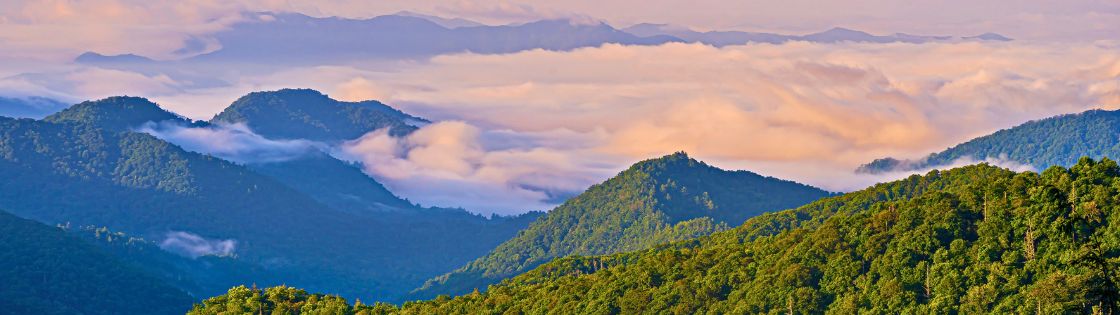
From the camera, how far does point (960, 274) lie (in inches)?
7170

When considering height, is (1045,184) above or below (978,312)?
above

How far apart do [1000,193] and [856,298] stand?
21410 mm

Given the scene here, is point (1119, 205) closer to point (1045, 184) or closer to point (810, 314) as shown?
point (1045, 184)

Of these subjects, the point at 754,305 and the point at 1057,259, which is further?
the point at 754,305

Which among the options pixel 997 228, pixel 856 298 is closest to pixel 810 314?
pixel 856 298

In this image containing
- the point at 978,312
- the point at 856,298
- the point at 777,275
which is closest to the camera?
the point at 978,312

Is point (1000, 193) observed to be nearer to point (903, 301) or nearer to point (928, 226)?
point (928, 226)

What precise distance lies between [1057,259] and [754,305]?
109 feet

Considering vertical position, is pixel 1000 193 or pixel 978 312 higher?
pixel 1000 193

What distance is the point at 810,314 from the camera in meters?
190

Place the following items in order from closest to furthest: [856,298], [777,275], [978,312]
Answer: [978,312]
[856,298]
[777,275]

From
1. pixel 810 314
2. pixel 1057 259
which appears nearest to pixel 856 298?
pixel 810 314

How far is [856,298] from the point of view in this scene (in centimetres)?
18612

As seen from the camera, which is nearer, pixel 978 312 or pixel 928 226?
pixel 978 312
